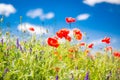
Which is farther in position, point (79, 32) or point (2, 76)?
point (79, 32)

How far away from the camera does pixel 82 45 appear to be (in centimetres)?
571

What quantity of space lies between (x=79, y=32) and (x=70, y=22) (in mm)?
619

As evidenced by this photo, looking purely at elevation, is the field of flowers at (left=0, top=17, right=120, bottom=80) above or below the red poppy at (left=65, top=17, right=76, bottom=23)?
below

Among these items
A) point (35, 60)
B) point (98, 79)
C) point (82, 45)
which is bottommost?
point (98, 79)

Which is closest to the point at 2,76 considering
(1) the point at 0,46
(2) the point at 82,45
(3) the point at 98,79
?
(1) the point at 0,46

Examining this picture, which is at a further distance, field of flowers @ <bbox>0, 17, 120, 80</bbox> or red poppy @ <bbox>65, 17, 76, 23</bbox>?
red poppy @ <bbox>65, 17, 76, 23</bbox>

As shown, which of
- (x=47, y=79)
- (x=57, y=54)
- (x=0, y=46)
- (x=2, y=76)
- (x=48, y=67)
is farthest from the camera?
(x=57, y=54)

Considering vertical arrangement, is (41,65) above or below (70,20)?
below

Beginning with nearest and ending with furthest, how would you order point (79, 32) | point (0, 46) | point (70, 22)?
1. point (0, 46)
2. point (79, 32)
3. point (70, 22)

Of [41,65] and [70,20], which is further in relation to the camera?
[70,20]

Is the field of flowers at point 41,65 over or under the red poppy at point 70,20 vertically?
under

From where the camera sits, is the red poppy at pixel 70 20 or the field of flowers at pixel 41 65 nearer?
the field of flowers at pixel 41 65

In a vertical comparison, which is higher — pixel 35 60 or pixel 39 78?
pixel 35 60

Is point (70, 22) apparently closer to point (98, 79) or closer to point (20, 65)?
point (98, 79)
